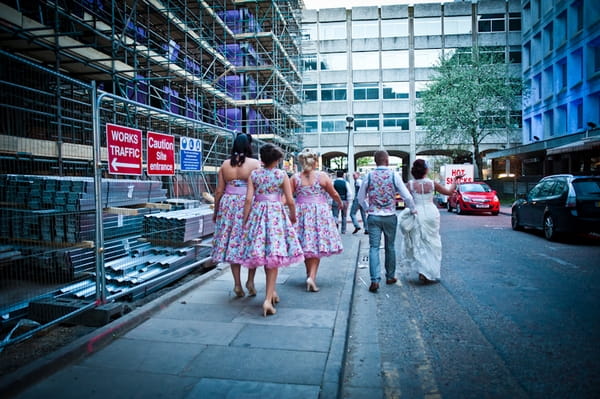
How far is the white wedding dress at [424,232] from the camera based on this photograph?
644cm

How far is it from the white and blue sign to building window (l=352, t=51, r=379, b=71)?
128 ft

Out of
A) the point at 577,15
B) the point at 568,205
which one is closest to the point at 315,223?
the point at 568,205

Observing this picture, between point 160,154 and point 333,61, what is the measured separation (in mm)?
40503

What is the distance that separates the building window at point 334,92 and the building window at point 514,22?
1717 centimetres

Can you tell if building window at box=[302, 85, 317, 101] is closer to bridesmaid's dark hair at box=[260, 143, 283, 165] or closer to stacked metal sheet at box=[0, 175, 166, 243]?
stacked metal sheet at box=[0, 175, 166, 243]

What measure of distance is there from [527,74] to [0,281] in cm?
4030

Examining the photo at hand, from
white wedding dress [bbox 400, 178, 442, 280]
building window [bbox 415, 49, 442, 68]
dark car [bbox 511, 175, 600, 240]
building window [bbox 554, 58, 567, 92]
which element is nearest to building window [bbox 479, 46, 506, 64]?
building window [bbox 554, 58, 567, 92]

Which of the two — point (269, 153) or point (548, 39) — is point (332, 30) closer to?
point (548, 39)

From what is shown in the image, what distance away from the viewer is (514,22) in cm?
4159

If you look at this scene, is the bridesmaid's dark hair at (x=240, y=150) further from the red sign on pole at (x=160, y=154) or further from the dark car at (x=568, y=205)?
the dark car at (x=568, y=205)

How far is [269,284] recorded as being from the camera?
469cm

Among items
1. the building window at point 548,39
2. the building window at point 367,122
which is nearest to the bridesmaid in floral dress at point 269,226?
the building window at point 548,39

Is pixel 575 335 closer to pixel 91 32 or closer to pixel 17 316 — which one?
pixel 17 316

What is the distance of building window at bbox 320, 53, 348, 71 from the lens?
43469mm
